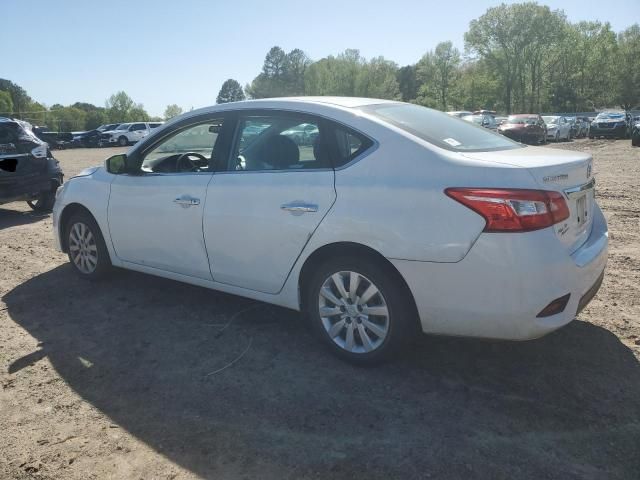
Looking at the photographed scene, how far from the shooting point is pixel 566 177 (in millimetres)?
2994

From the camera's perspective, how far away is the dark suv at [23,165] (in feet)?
27.0

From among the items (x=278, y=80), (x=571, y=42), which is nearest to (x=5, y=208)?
(x=571, y=42)

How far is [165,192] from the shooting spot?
165 inches

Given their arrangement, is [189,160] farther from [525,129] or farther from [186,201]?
[525,129]

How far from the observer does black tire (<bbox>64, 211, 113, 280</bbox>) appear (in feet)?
16.1

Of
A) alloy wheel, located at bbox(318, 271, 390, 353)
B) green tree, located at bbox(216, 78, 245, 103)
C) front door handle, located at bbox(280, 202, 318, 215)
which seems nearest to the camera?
alloy wheel, located at bbox(318, 271, 390, 353)

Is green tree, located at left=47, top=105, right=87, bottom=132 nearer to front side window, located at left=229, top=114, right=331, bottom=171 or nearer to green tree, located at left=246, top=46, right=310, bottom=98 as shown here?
green tree, located at left=246, top=46, right=310, bottom=98

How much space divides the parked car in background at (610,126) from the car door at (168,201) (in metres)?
33.7

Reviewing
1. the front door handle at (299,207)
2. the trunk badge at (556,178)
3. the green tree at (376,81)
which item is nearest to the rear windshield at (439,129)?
the trunk badge at (556,178)

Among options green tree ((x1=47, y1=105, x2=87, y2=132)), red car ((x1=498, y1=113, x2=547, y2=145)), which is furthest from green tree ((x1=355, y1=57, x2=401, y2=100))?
red car ((x1=498, y1=113, x2=547, y2=145))

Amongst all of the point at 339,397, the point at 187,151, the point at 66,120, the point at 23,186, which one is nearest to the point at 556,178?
the point at 339,397

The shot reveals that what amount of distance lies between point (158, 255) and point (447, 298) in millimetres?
2488

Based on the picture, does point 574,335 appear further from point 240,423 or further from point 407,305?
point 240,423

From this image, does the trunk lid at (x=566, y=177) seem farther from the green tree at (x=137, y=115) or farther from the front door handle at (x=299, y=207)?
the green tree at (x=137, y=115)
